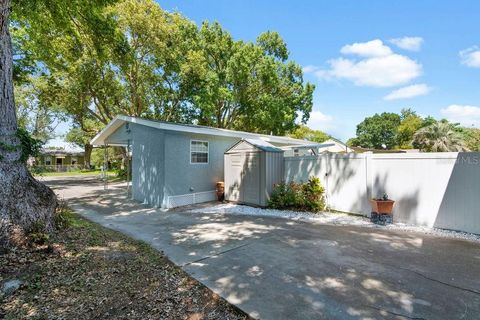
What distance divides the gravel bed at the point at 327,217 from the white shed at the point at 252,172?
405 mm

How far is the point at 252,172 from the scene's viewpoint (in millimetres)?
8797

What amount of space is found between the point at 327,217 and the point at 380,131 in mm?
43581

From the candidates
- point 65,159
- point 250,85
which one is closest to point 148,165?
point 250,85

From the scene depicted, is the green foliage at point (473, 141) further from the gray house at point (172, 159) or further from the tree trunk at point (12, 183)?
the tree trunk at point (12, 183)

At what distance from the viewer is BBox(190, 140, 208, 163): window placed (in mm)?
9572

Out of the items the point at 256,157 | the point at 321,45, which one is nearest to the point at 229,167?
the point at 256,157

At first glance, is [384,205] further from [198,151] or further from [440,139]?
[440,139]

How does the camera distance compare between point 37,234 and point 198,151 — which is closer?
point 37,234

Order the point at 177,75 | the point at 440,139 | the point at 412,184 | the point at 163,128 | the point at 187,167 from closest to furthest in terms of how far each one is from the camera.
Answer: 1. the point at 412,184
2. the point at 163,128
3. the point at 187,167
4. the point at 177,75
5. the point at 440,139

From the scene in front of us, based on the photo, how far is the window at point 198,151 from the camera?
957 centimetres

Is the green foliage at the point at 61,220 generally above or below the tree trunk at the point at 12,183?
below

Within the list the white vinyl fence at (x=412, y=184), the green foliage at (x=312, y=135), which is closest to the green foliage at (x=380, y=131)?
the green foliage at (x=312, y=135)

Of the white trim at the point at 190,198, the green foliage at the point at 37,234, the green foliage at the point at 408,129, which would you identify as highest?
the green foliage at the point at 408,129

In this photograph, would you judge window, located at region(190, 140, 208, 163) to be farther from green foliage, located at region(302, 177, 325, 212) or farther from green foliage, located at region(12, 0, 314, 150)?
green foliage, located at region(12, 0, 314, 150)
